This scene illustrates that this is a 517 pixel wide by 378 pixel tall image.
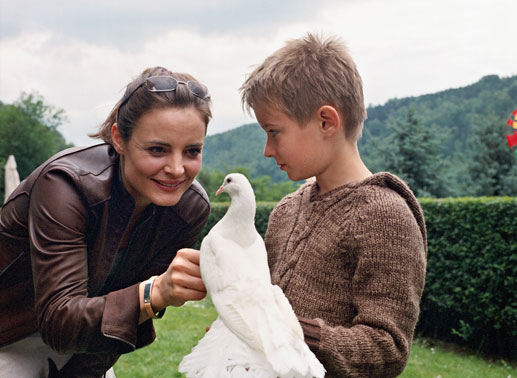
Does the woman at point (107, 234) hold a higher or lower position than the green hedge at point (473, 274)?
higher

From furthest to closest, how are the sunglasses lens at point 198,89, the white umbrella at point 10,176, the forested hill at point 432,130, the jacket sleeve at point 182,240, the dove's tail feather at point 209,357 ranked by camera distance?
the forested hill at point 432,130 < the white umbrella at point 10,176 < the jacket sleeve at point 182,240 < the sunglasses lens at point 198,89 < the dove's tail feather at point 209,357

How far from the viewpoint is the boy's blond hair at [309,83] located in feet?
7.50

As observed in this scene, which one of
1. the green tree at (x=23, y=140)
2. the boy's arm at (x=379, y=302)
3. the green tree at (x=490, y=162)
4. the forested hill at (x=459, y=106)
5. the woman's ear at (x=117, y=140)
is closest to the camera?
the boy's arm at (x=379, y=302)

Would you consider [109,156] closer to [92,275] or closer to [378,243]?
[92,275]

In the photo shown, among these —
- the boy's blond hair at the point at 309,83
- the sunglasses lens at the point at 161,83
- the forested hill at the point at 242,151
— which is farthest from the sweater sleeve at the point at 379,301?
the forested hill at the point at 242,151

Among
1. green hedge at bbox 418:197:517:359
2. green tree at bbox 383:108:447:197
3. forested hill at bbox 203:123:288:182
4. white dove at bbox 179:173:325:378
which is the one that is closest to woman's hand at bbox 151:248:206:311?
white dove at bbox 179:173:325:378

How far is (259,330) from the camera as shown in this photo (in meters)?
1.82

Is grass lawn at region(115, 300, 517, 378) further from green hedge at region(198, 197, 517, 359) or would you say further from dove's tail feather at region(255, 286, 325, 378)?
dove's tail feather at region(255, 286, 325, 378)

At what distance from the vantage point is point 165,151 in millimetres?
2361

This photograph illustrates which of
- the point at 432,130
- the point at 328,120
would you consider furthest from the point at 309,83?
the point at 432,130

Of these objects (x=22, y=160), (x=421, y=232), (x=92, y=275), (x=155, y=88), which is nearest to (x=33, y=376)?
(x=92, y=275)

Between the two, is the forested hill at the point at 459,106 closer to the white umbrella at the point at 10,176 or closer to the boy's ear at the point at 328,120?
the white umbrella at the point at 10,176

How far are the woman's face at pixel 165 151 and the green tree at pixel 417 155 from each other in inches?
607

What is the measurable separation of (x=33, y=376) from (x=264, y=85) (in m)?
2.06
